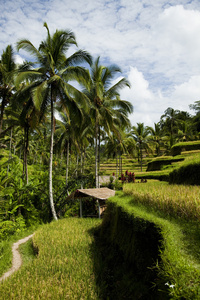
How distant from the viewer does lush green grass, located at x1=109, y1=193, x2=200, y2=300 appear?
Answer: 288 centimetres

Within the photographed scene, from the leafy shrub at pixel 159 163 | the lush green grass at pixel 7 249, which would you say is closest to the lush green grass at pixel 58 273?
the lush green grass at pixel 7 249


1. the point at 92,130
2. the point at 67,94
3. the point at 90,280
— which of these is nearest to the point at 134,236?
the point at 90,280

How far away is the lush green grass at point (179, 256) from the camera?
288 centimetres

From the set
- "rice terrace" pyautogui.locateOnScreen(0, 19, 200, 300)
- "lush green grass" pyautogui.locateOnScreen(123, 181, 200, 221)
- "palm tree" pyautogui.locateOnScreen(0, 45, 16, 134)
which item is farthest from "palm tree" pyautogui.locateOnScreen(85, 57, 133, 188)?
"lush green grass" pyautogui.locateOnScreen(123, 181, 200, 221)

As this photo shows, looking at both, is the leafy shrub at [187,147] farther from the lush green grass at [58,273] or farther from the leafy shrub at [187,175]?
the lush green grass at [58,273]

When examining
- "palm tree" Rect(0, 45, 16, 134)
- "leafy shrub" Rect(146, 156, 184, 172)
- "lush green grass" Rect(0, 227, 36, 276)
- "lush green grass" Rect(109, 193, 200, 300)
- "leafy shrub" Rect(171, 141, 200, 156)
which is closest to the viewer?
"lush green grass" Rect(109, 193, 200, 300)

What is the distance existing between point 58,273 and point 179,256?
4031 mm

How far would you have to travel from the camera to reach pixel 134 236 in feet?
19.3

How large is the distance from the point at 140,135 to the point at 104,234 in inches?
1134

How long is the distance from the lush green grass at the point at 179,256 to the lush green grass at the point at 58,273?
7.91 feet

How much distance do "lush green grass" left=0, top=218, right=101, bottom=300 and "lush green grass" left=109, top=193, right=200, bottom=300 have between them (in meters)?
2.41

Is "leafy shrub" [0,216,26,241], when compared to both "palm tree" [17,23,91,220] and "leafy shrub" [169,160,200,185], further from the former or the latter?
"leafy shrub" [169,160,200,185]

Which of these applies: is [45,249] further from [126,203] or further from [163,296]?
[163,296]

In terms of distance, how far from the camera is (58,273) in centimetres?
608
